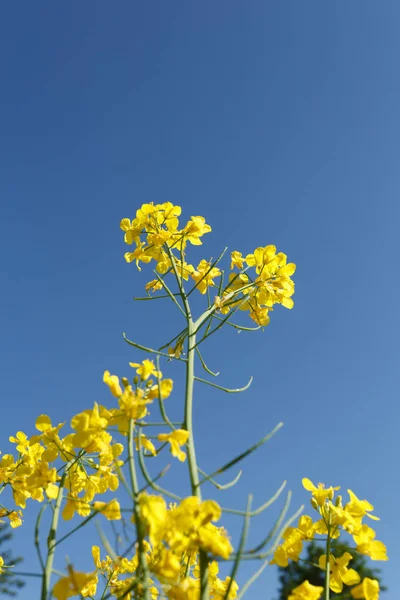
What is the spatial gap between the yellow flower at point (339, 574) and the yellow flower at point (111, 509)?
83 centimetres

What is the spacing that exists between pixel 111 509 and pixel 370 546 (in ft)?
2.96

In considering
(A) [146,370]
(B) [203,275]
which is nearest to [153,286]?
(B) [203,275]

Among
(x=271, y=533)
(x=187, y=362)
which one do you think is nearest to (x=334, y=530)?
(x=271, y=533)

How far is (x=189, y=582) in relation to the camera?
1.16 metres

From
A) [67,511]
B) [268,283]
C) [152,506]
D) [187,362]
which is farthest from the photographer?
[268,283]

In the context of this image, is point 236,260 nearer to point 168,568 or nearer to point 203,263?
point 203,263

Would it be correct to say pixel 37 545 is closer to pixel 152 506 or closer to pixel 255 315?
pixel 152 506

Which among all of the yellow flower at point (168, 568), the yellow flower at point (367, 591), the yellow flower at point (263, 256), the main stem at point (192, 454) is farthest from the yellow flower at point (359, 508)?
the yellow flower at point (263, 256)

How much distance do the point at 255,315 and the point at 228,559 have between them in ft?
4.81

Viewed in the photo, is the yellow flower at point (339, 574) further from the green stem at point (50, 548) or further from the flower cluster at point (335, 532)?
the green stem at point (50, 548)

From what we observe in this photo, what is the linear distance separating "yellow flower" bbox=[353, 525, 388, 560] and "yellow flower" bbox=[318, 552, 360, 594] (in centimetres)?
13

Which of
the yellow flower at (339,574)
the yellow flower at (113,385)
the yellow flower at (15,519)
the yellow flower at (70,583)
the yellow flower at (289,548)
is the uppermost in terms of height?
the yellow flower at (15,519)

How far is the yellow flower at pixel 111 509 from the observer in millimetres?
1290

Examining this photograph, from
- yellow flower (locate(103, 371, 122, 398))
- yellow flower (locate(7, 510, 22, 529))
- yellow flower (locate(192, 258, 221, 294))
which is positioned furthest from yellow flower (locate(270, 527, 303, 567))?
yellow flower (locate(7, 510, 22, 529))
